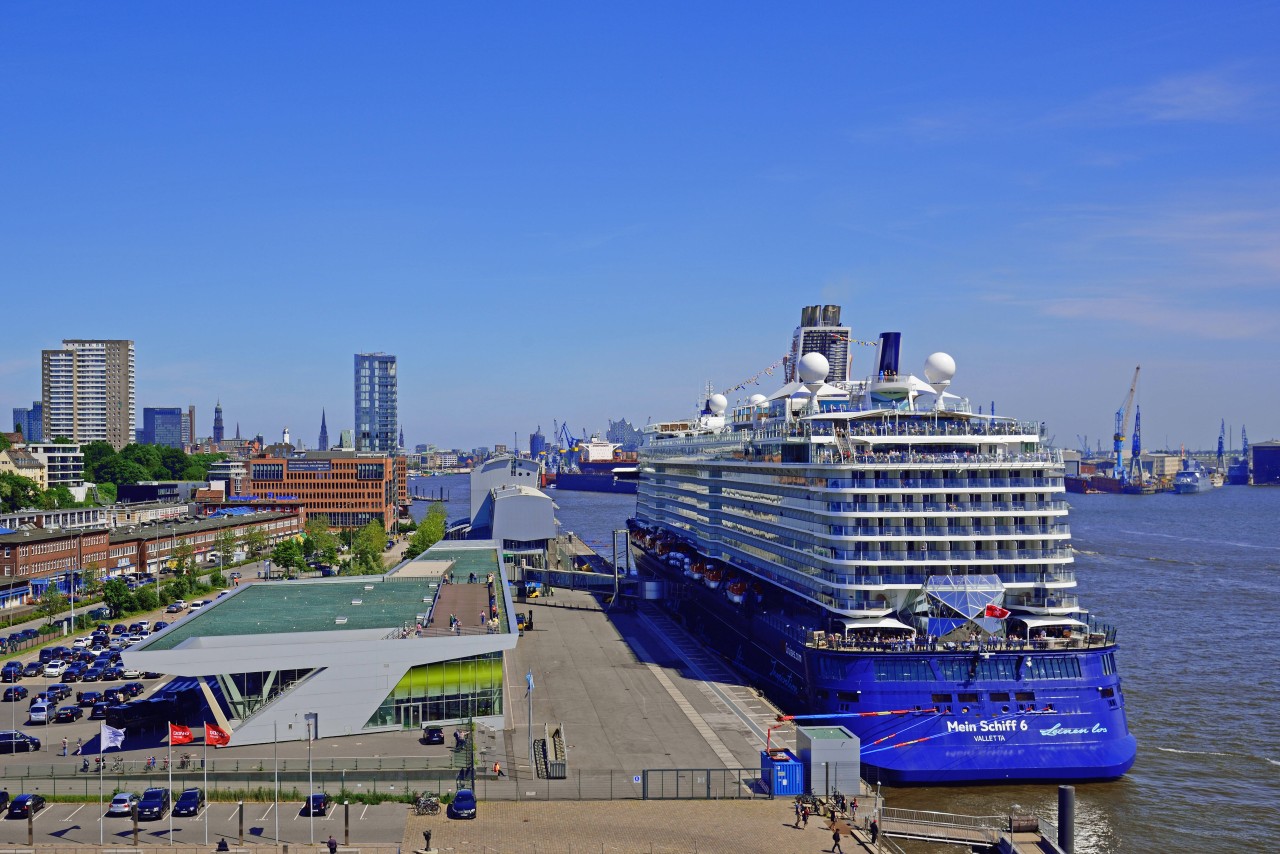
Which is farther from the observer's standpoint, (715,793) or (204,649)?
(204,649)

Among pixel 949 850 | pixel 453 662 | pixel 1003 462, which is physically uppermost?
pixel 1003 462

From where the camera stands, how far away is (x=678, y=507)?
8344cm

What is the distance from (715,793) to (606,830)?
5273 millimetres

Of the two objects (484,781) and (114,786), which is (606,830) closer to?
(484,781)

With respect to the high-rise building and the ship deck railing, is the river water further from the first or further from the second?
the high-rise building

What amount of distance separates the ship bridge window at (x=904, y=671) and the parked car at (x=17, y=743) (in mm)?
31436

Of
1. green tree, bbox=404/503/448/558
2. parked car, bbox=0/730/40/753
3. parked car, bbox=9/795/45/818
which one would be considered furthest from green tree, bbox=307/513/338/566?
parked car, bbox=9/795/45/818

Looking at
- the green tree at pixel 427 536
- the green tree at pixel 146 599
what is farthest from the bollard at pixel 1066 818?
the green tree at pixel 427 536

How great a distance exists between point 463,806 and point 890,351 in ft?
113

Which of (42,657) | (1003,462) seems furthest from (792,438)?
(42,657)

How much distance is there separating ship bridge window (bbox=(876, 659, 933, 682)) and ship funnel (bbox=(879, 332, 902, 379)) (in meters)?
20.7

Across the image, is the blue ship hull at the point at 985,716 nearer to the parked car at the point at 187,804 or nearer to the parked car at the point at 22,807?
the parked car at the point at 187,804

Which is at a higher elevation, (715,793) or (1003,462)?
(1003,462)

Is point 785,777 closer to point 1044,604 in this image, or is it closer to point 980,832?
point 980,832
